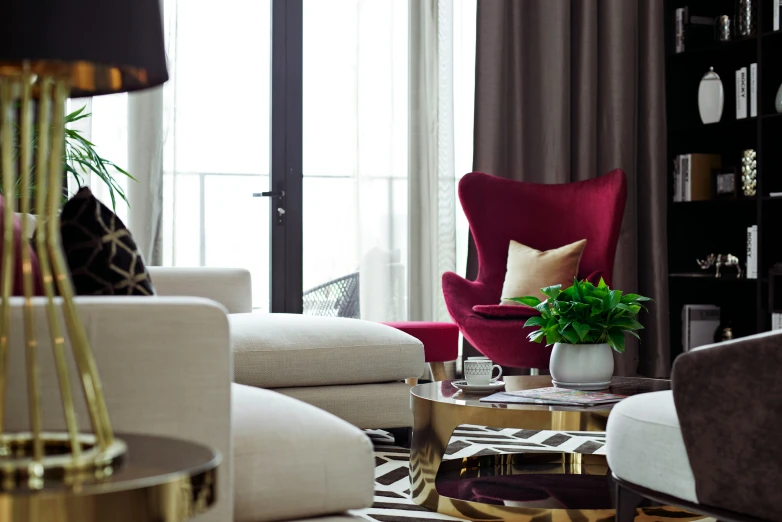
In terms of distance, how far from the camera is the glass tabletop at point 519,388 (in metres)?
2.31

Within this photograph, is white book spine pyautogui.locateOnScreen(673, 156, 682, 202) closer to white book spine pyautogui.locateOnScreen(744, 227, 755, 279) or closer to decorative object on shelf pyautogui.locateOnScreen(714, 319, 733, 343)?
white book spine pyautogui.locateOnScreen(744, 227, 755, 279)

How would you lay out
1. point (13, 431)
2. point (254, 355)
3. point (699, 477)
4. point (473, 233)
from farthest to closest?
Result: point (473, 233) < point (254, 355) < point (699, 477) < point (13, 431)

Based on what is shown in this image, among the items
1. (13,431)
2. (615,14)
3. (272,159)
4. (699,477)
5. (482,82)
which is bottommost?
(699,477)

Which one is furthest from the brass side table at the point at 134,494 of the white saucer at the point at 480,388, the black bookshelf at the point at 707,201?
the black bookshelf at the point at 707,201

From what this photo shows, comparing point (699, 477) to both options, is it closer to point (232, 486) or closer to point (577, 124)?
point (232, 486)

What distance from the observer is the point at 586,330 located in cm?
254

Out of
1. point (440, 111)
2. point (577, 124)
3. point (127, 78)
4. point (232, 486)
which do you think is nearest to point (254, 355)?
point (232, 486)

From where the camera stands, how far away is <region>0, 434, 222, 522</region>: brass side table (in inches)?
35.2

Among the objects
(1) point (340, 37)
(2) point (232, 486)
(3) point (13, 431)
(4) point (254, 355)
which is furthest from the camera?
(1) point (340, 37)

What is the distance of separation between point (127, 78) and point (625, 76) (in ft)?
13.7

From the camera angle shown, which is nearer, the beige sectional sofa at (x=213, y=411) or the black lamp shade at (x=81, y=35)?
the black lamp shade at (x=81, y=35)

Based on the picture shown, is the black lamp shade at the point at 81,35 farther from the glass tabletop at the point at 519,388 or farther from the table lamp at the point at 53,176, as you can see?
the glass tabletop at the point at 519,388

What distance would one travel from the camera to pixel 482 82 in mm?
4922

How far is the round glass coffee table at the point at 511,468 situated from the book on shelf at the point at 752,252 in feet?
7.20
